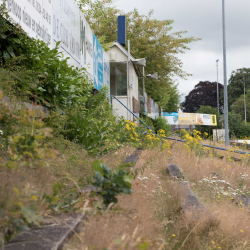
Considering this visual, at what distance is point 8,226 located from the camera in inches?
65.9

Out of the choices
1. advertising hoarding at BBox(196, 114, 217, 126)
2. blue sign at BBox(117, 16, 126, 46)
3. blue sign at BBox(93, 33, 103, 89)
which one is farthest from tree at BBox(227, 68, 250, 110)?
blue sign at BBox(93, 33, 103, 89)

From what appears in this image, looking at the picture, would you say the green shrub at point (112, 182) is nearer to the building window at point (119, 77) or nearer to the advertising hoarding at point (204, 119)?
the building window at point (119, 77)

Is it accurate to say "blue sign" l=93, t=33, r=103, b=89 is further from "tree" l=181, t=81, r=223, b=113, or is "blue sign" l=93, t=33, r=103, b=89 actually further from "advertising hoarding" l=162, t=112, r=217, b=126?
"tree" l=181, t=81, r=223, b=113

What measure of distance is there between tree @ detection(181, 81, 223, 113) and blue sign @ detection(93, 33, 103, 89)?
6329 centimetres

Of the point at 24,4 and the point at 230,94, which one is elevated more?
the point at 230,94

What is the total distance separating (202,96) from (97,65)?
65324 mm

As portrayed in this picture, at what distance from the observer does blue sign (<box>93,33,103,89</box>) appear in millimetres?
10656

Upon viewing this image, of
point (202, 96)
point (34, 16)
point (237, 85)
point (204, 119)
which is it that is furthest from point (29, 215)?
point (237, 85)

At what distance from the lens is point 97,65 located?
1121cm

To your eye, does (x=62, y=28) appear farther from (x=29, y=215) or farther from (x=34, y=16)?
(x=29, y=215)

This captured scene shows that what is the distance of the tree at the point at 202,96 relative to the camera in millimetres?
71938

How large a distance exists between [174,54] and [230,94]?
59.7m

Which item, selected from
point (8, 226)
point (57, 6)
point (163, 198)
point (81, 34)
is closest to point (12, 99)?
point (8, 226)

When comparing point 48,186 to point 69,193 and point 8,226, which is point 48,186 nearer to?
point 69,193
